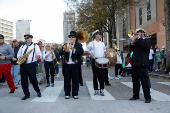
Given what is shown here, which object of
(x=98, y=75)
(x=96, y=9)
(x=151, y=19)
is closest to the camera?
(x=98, y=75)

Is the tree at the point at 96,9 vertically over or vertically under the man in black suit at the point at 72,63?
over

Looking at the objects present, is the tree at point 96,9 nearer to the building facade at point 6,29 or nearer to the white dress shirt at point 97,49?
the white dress shirt at point 97,49

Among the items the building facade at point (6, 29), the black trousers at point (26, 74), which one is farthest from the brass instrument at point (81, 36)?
the building facade at point (6, 29)

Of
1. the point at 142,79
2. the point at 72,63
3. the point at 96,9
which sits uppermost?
the point at 96,9

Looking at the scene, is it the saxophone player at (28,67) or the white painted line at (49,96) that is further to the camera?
the saxophone player at (28,67)

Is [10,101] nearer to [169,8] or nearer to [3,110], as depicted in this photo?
[3,110]

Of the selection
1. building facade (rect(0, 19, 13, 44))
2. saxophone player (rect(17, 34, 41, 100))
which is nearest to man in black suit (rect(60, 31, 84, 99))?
saxophone player (rect(17, 34, 41, 100))

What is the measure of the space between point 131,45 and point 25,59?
10.6 ft

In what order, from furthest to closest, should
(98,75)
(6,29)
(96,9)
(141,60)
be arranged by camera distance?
(6,29) < (96,9) < (98,75) < (141,60)

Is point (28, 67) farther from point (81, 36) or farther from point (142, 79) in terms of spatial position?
point (142, 79)

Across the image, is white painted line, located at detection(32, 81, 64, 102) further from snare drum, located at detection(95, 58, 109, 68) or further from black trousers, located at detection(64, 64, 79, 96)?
snare drum, located at detection(95, 58, 109, 68)

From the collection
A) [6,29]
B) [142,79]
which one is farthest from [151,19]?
[6,29]

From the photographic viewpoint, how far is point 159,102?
547 centimetres

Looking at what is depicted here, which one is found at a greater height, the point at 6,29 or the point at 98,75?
the point at 6,29
